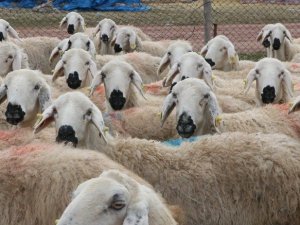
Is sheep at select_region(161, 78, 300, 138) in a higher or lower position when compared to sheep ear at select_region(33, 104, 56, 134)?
lower

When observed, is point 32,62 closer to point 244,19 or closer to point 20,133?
point 20,133

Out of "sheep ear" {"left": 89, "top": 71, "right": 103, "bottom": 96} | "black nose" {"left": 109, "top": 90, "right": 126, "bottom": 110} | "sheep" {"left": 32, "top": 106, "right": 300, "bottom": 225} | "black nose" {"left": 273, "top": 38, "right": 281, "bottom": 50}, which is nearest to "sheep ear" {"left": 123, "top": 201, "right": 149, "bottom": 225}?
"sheep" {"left": 32, "top": 106, "right": 300, "bottom": 225}

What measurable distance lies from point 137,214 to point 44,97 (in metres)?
3.20

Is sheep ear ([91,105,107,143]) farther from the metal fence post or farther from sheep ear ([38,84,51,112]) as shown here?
the metal fence post

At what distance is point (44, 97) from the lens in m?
6.50

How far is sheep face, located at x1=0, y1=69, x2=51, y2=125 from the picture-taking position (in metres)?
6.33

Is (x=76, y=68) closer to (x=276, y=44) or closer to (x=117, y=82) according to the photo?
(x=117, y=82)

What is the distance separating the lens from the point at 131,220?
3.45 meters

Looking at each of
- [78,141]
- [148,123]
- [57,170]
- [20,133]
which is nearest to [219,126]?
[148,123]

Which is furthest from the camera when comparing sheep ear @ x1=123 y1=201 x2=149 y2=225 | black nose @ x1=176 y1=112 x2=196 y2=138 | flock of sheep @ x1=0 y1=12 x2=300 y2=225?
black nose @ x1=176 y1=112 x2=196 y2=138

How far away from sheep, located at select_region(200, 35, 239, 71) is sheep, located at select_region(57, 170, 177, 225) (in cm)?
631

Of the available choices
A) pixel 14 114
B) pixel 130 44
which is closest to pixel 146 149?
pixel 14 114

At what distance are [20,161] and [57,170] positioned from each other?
26cm

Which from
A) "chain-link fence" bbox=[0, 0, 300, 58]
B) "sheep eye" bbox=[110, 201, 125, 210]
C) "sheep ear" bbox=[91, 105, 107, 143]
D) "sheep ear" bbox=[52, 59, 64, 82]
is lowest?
"chain-link fence" bbox=[0, 0, 300, 58]
